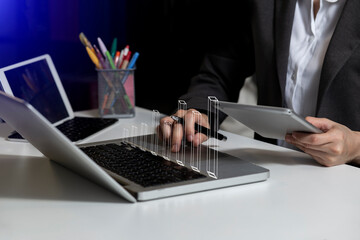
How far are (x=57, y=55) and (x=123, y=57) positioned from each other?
268 millimetres

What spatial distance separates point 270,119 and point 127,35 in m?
1.07

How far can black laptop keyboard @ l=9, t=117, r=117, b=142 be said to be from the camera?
1287 millimetres

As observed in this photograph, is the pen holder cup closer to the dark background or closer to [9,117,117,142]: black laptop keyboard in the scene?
[9,117,117,142]: black laptop keyboard

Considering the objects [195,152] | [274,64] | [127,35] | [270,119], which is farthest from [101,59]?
[270,119]

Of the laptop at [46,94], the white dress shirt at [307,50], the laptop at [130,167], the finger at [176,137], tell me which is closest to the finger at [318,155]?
the laptop at [130,167]

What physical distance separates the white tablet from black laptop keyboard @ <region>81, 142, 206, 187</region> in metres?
0.14

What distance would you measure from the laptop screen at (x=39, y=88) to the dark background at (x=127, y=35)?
0.60 ft

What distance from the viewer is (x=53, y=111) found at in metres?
1.44

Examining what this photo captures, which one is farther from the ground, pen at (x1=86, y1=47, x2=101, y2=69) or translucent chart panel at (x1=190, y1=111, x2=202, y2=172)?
pen at (x1=86, y1=47, x2=101, y2=69)

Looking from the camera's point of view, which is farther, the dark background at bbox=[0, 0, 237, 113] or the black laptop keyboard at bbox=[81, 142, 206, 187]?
the dark background at bbox=[0, 0, 237, 113]

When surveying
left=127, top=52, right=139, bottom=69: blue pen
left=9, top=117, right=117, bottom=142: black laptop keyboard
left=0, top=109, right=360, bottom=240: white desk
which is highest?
left=127, top=52, right=139, bottom=69: blue pen

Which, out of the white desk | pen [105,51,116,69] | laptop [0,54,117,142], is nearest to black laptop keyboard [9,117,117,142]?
laptop [0,54,117,142]

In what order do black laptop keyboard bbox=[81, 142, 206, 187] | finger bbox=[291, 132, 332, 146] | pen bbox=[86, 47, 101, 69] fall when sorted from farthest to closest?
pen bbox=[86, 47, 101, 69] < finger bbox=[291, 132, 332, 146] < black laptop keyboard bbox=[81, 142, 206, 187]

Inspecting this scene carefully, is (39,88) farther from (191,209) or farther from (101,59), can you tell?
(191,209)
